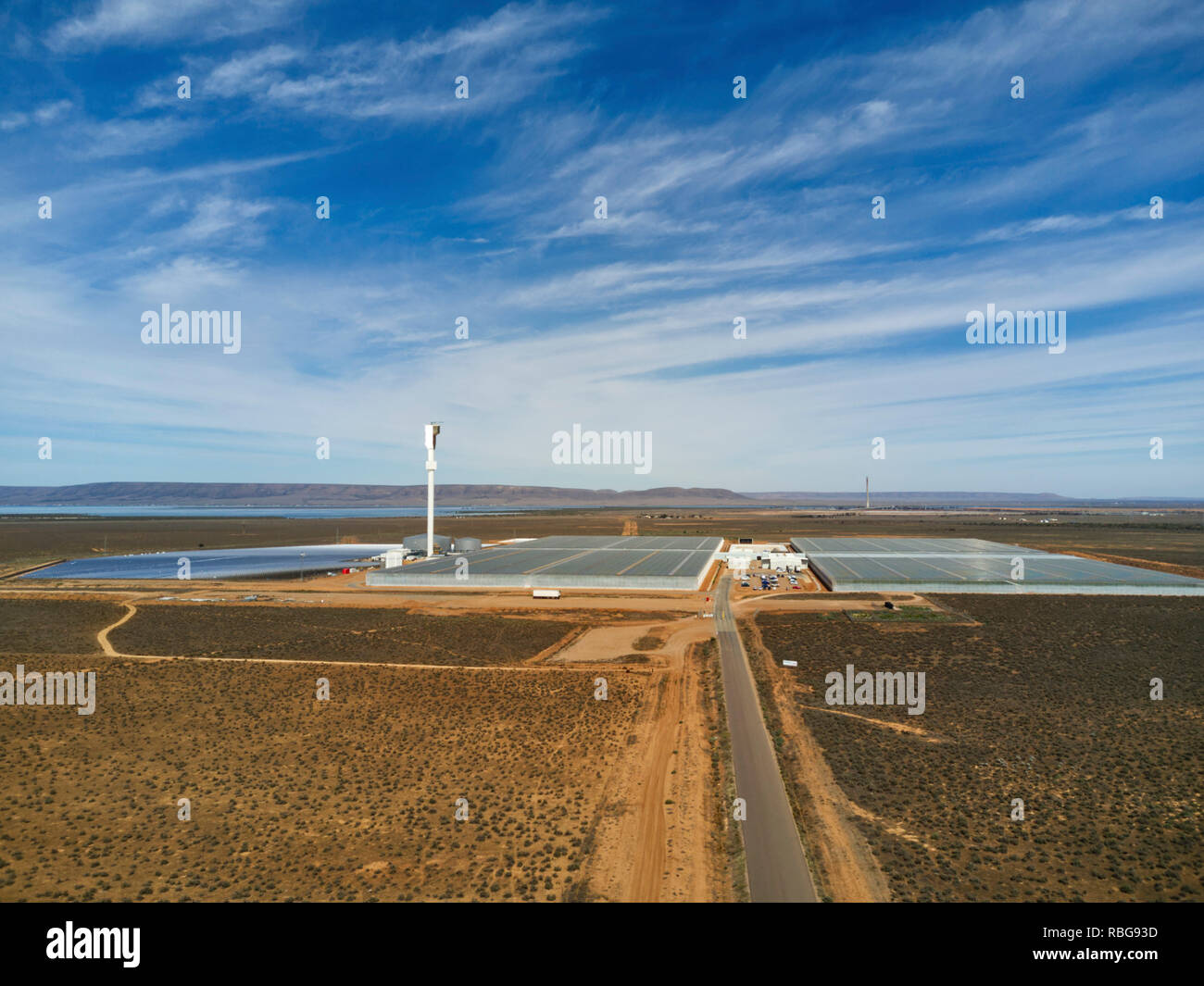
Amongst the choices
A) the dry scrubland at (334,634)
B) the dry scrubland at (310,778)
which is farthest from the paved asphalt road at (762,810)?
the dry scrubland at (334,634)

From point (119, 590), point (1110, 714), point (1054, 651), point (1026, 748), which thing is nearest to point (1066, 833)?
point (1026, 748)

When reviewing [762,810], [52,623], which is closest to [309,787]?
[762,810]

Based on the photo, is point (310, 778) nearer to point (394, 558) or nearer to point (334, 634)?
point (334, 634)

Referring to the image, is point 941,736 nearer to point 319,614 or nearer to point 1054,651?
point 1054,651

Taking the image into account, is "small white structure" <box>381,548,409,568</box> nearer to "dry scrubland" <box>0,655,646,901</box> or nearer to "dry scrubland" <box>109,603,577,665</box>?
"dry scrubland" <box>109,603,577,665</box>
